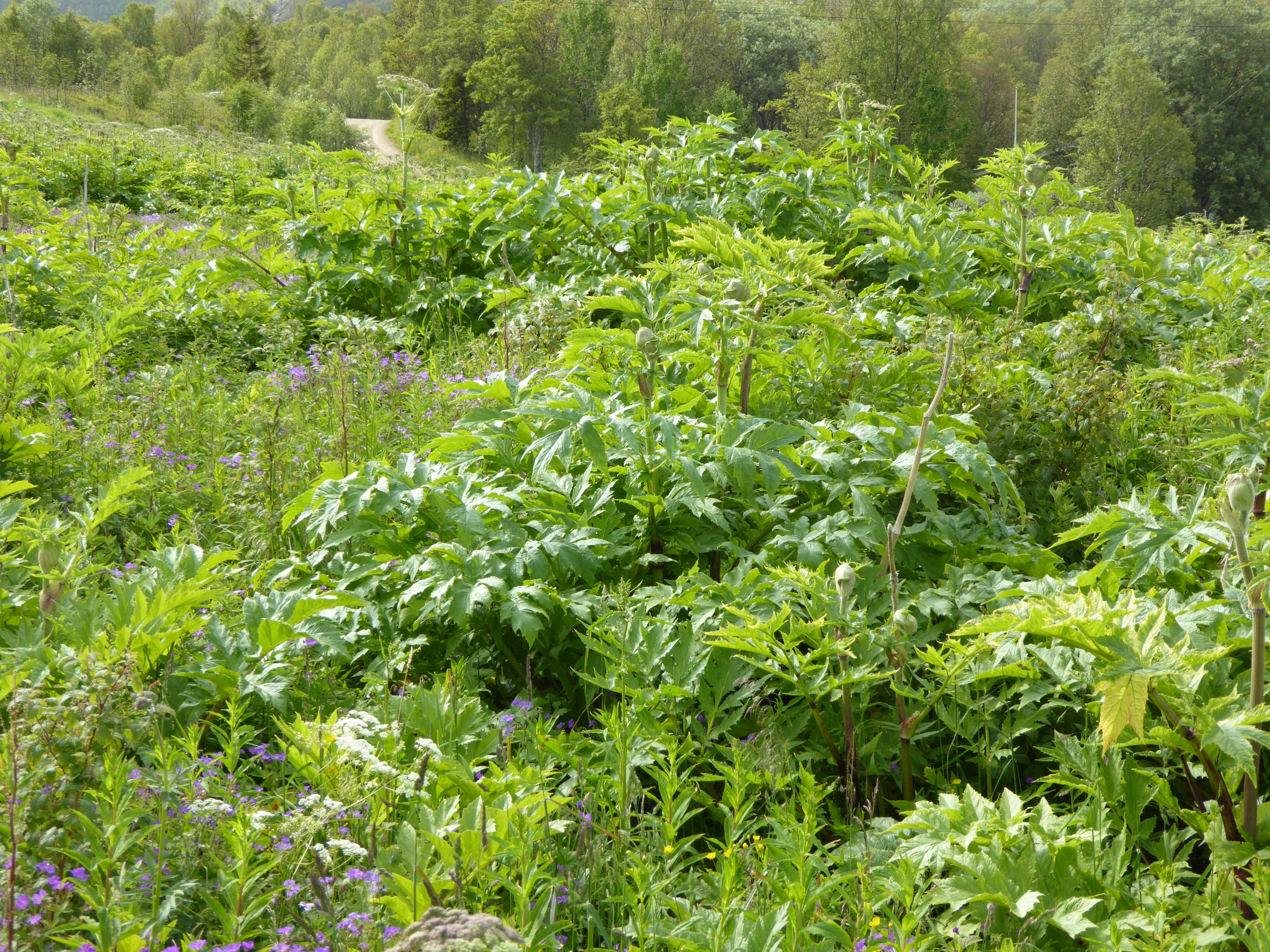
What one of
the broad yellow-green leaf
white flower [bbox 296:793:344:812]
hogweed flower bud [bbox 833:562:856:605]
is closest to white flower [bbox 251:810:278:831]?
white flower [bbox 296:793:344:812]

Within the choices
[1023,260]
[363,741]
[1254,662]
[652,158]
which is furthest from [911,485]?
[652,158]

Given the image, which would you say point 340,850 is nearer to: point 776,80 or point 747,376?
point 747,376

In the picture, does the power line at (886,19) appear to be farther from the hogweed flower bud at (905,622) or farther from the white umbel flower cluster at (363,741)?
the white umbel flower cluster at (363,741)

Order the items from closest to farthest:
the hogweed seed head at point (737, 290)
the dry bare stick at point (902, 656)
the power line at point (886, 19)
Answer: the dry bare stick at point (902, 656) → the hogweed seed head at point (737, 290) → the power line at point (886, 19)

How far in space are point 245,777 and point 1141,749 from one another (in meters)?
2.20

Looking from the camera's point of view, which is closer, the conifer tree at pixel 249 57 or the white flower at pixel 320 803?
the white flower at pixel 320 803

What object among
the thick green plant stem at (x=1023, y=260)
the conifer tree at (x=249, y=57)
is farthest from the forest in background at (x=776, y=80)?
the thick green plant stem at (x=1023, y=260)

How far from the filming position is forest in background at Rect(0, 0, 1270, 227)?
3831 centimetres

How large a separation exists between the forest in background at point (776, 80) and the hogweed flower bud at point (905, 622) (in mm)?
29630

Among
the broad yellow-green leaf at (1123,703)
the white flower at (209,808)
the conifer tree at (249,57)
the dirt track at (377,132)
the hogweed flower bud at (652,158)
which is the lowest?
the white flower at (209,808)

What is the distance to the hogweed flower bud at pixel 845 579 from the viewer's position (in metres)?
2.04

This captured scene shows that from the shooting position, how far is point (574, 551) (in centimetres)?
265

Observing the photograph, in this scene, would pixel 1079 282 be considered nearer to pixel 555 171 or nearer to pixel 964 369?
pixel 964 369

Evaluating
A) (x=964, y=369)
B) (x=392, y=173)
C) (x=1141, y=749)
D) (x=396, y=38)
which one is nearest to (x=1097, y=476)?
(x=964, y=369)
